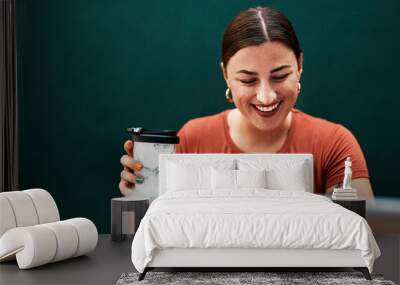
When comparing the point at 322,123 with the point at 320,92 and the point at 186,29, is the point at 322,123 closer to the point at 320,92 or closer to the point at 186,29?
the point at 320,92

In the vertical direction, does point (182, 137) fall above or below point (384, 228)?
above

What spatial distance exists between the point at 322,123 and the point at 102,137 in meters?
2.19

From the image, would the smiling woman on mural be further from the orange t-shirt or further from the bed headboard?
the bed headboard

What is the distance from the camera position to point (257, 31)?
21.4ft

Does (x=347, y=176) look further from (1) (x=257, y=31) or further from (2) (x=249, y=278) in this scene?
(2) (x=249, y=278)

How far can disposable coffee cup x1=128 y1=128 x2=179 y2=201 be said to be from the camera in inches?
260

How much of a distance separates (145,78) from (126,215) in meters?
1.43

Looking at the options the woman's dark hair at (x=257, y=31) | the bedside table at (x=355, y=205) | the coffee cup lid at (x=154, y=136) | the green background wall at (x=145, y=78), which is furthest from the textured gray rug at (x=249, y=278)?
the woman's dark hair at (x=257, y=31)

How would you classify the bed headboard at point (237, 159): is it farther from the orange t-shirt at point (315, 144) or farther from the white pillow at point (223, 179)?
the white pillow at point (223, 179)

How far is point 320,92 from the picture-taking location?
6.75 metres

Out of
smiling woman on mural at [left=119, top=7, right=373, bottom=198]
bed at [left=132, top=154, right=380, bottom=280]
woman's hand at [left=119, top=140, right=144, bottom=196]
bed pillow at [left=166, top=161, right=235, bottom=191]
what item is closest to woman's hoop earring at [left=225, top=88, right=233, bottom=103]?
smiling woman on mural at [left=119, top=7, right=373, bottom=198]

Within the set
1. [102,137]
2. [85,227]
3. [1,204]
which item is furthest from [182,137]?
[1,204]

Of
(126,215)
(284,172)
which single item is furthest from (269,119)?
(126,215)

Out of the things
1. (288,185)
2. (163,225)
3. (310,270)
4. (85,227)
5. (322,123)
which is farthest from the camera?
(322,123)
